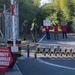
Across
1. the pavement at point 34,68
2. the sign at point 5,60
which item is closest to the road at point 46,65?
the pavement at point 34,68

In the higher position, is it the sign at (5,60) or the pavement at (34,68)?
the sign at (5,60)

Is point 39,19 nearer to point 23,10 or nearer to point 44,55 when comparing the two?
point 23,10

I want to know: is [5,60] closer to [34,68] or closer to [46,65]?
[34,68]

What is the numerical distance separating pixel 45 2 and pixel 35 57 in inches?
2134

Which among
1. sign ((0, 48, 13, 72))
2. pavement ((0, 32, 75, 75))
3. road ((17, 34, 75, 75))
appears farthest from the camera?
road ((17, 34, 75, 75))

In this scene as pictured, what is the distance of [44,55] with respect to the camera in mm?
18297

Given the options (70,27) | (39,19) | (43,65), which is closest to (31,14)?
(39,19)

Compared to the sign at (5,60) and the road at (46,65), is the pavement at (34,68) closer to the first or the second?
the road at (46,65)

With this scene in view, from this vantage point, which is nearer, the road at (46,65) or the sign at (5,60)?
the sign at (5,60)

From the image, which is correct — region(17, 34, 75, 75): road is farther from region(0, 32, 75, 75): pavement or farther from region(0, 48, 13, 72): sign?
region(0, 48, 13, 72): sign

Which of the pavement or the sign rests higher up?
the sign

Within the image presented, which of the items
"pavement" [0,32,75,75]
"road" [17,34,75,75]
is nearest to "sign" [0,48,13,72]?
"pavement" [0,32,75,75]

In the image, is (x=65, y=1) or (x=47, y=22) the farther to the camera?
(x=65, y=1)

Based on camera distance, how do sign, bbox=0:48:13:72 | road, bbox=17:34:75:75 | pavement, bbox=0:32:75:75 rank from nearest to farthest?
sign, bbox=0:48:13:72 < pavement, bbox=0:32:75:75 < road, bbox=17:34:75:75
